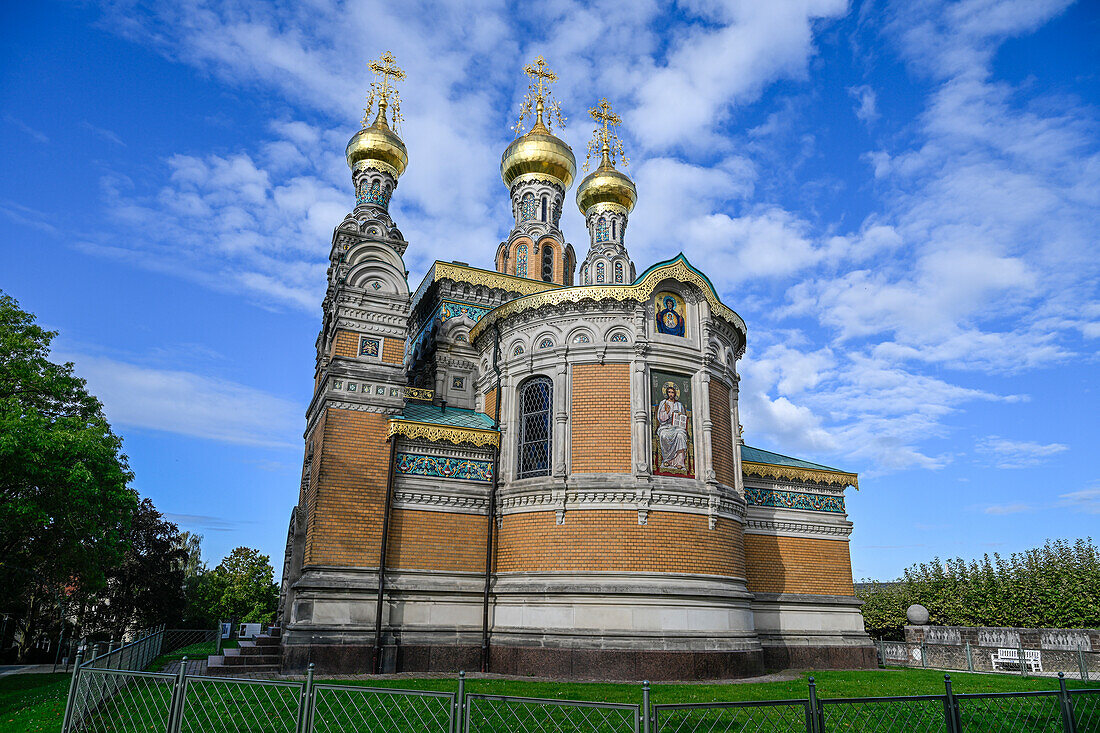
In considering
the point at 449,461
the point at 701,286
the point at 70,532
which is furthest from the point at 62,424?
the point at 701,286

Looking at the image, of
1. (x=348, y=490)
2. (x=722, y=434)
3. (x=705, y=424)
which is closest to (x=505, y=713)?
(x=348, y=490)

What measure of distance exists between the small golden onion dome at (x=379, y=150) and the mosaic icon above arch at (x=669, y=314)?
1121 centimetres

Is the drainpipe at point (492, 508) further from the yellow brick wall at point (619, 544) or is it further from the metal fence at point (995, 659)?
the metal fence at point (995, 659)

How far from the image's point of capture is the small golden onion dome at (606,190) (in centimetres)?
2264

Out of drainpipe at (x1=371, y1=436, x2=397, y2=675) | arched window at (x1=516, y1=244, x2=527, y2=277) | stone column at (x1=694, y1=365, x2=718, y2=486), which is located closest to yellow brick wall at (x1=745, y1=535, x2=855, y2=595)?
stone column at (x1=694, y1=365, x2=718, y2=486)

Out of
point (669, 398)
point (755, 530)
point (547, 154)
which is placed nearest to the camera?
point (669, 398)

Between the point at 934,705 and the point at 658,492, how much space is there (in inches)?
293

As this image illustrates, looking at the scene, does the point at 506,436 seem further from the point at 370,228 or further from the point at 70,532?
the point at 70,532

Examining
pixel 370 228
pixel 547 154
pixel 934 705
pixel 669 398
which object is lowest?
pixel 934 705

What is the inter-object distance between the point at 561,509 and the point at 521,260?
11791mm

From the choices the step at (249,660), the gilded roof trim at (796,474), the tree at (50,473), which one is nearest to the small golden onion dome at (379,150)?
the tree at (50,473)

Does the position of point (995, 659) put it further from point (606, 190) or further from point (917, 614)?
point (606, 190)

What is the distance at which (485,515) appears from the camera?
16.4 metres

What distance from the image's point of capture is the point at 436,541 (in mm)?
15789
